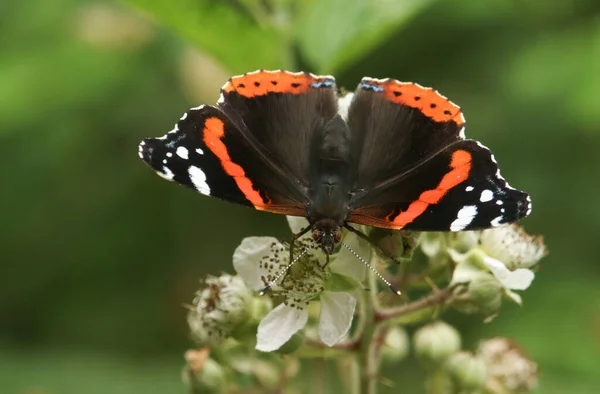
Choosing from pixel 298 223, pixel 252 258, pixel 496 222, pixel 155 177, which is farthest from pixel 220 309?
pixel 155 177

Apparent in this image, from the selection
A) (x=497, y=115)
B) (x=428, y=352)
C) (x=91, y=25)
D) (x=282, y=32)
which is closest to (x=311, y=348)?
(x=428, y=352)

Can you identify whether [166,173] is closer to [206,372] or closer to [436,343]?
[206,372]

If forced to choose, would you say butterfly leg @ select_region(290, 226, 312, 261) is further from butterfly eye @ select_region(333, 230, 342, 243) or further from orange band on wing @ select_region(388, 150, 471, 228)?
orange band on wing @ select_region(388, 150, 471, 228)

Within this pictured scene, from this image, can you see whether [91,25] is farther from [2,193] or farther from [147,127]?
[2,193]

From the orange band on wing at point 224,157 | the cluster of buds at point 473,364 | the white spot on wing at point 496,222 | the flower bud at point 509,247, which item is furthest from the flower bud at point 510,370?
the orange band on wing at point 224,157

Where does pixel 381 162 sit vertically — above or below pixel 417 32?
below

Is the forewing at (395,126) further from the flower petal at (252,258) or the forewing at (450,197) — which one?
the flower petal at (252,258)

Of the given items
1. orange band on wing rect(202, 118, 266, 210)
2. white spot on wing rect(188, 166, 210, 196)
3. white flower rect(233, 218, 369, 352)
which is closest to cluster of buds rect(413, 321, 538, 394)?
white flower rect(233, 218, 369, 352)
